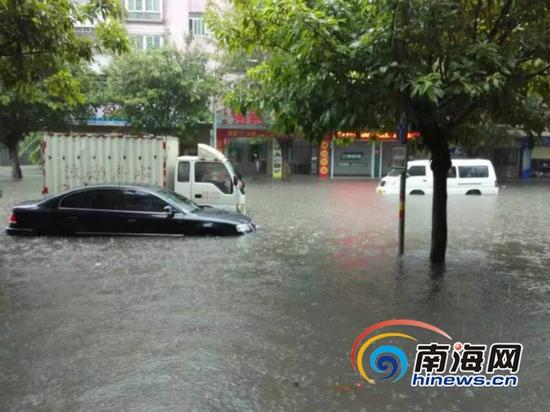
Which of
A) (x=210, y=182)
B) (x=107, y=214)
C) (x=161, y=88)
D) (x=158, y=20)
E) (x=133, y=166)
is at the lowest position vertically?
(x=107, y=214)

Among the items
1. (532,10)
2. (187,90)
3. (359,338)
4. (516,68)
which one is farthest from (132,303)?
(187,90)

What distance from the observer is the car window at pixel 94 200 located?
11.3m

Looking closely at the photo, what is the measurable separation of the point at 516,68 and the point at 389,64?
1.88 meters

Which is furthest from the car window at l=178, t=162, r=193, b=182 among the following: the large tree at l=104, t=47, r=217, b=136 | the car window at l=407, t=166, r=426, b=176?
the car window at l=407, t=166, r=426, b=176

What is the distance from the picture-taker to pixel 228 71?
31.1 m

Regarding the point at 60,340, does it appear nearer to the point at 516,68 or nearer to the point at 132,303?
the point at 132,303

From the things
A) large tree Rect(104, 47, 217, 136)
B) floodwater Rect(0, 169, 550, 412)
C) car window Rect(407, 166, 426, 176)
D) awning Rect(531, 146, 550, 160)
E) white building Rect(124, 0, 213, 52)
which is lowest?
floodwater Rect(0, 169, 550, 412)

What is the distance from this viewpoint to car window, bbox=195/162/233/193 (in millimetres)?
14258

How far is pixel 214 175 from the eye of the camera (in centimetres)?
1441

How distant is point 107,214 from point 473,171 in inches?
781

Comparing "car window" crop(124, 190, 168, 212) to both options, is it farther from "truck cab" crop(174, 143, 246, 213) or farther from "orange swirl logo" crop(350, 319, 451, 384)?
"orange swirl logo" crop(350, 319, 451, 384)

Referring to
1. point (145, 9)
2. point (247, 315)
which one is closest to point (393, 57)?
point (247, 315)

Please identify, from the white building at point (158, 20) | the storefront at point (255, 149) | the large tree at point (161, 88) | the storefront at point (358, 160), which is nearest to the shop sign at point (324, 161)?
the storefront at point (358, 160)

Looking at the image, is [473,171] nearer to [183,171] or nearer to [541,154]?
[183,171]
